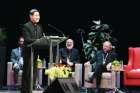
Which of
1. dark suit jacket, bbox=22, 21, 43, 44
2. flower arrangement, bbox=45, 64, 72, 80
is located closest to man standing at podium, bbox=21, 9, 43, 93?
dark suit jacket, bbox=22, 21, 43, 44

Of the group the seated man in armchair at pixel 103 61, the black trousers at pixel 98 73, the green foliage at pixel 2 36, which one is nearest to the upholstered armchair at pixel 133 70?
the seated man in armchair at pixel 103 61

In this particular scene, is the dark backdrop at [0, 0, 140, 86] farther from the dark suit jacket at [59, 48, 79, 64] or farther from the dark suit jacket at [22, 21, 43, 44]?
the dark suit jacket at [22, 21, 43, 44]

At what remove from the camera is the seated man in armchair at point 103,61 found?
10.1m

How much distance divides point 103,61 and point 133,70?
75 cm

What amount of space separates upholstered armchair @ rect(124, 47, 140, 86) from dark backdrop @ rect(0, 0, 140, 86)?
172 centimetres

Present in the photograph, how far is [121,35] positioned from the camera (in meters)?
13.1

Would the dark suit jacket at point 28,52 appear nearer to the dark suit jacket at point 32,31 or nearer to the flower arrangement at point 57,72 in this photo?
the dark suit jacket at point 32,31

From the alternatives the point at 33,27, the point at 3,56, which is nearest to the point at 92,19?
the point at 3,56

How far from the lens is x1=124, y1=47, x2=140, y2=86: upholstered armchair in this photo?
35.3ft

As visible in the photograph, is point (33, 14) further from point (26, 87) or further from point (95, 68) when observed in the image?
point (95, 68)

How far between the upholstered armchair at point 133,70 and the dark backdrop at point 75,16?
1.72 metres

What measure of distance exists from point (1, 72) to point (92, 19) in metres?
3.49

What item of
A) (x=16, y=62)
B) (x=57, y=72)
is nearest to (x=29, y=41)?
(x=57, y=72)

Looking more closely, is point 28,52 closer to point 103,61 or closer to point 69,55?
point 103,61
